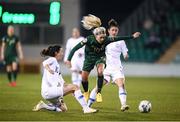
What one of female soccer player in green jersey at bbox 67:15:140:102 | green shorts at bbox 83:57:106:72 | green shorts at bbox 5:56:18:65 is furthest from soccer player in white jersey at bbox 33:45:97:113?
green shorts at bbox 5:56:18:65

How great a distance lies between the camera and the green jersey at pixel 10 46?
2295 centimetres

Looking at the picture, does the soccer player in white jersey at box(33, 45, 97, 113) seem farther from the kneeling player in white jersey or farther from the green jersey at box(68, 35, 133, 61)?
the kneeling player in white jersey

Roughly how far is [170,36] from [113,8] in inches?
203

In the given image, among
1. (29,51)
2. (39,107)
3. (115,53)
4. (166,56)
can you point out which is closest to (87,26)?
(115,53)

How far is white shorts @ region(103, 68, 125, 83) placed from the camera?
561 inches

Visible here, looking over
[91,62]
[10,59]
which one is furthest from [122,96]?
[10,59]

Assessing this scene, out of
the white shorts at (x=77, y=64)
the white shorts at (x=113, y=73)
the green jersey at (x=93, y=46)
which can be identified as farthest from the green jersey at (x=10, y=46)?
the white shorts at (x=113, y=73)

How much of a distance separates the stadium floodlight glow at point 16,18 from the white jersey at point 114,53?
4668 millimetres

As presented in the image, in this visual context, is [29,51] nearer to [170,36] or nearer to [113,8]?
[113,8]

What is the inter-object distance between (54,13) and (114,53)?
4.78m

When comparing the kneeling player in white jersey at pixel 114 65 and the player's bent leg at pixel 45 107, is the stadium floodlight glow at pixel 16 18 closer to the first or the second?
the kneeling player in white jersey at pixel 114 65

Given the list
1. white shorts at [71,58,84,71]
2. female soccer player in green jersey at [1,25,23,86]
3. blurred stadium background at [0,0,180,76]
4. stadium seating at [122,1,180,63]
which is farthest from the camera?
stadium seating at [122,1,180,63]

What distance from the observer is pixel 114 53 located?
14.9 m

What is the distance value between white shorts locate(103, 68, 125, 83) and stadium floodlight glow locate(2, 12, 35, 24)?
495 cm
